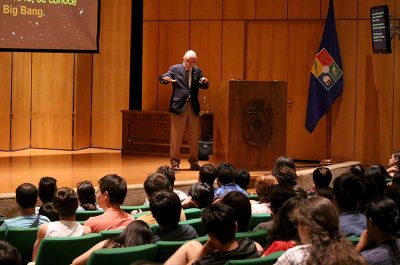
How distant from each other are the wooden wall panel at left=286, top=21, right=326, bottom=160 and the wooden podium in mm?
2299

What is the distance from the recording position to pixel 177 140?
333 inches

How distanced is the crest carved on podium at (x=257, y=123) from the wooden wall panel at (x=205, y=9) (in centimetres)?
310

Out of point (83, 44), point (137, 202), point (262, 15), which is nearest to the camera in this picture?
point (137, 202)

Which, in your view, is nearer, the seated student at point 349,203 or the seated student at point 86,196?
the seated student at point 349,203

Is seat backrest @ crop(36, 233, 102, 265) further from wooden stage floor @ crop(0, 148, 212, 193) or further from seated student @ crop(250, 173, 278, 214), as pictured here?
wooden stage floor @ crop(0, 148, 212, 193)

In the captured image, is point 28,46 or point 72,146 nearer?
point 28,46

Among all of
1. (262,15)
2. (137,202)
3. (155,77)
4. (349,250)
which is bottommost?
(137,202)

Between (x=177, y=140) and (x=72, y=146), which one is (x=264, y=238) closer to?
(x=177, y=140)

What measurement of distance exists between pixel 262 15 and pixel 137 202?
15.2ft

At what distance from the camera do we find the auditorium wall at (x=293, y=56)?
406 inches

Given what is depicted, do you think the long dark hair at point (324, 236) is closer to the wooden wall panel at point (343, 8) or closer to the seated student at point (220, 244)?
the seated student at point (220, 244)

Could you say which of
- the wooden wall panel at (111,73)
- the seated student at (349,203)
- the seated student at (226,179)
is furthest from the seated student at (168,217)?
the wooden wall panel at (111,73)

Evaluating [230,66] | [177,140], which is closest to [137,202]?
[177,140]

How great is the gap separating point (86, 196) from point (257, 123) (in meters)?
3.50
